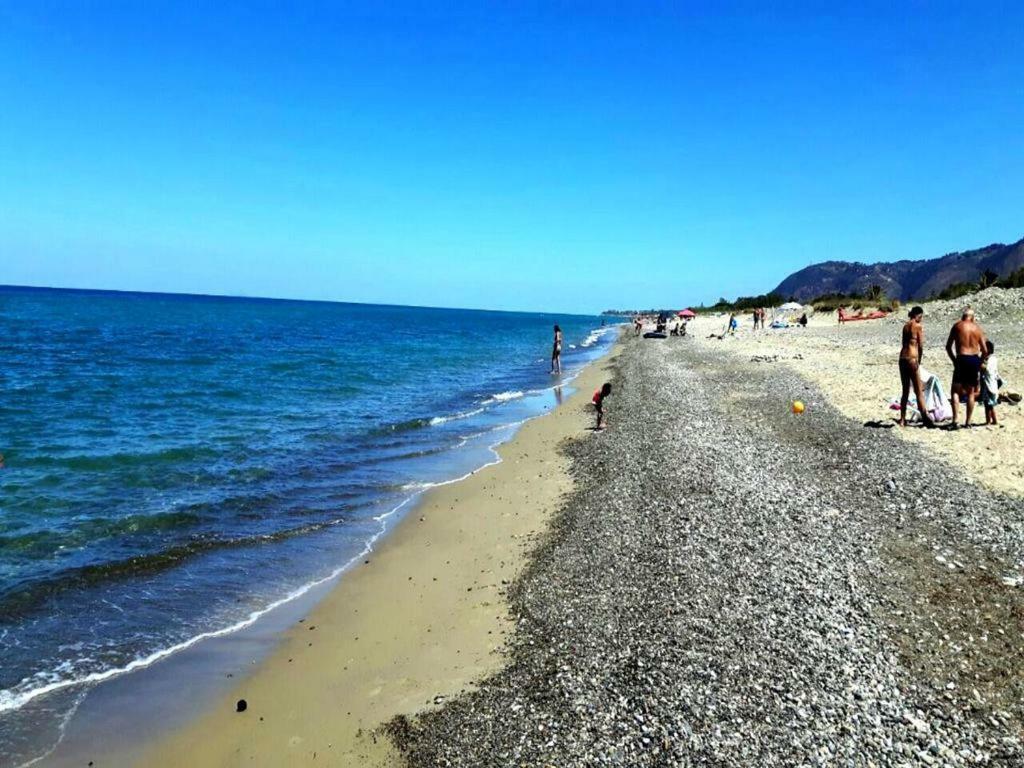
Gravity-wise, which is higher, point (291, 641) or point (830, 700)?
point (830, 700)

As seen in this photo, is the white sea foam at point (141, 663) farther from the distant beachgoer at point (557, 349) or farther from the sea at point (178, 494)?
the distant beachgoer at point (557, 349)

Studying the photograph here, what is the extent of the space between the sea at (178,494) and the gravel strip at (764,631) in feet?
11.8

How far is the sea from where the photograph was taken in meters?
7.28

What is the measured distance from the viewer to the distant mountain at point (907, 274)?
82250 mm

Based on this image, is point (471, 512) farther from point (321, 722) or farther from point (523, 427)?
point (523, 427)

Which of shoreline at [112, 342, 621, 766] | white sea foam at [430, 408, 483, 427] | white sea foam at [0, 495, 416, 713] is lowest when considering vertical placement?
white sea foam at [0, 495, 416, 713]

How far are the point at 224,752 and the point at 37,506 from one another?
29.2 feet

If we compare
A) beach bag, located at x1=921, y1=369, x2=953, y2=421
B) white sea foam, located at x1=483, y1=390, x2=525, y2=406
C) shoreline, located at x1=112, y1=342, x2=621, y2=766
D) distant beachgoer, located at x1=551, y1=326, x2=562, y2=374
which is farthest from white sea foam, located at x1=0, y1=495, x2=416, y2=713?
distant beachgoer, located at x1=551, y1=326, x2=562, y2=374

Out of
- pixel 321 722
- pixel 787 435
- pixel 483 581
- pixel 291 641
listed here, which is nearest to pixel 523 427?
pixel 787 435

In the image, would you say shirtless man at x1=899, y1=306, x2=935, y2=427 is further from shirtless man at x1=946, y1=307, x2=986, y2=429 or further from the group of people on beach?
shirtless man at x1=946, y1=307, x2=986, y2=429

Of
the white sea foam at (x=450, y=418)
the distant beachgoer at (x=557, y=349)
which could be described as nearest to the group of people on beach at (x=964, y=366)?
the white sea foam at (x=450, y=418)

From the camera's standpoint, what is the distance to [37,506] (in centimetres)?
1159

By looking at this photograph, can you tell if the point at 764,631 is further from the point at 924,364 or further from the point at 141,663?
the point at 924,364

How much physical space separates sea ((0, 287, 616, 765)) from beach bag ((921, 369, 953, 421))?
10.3 metres
